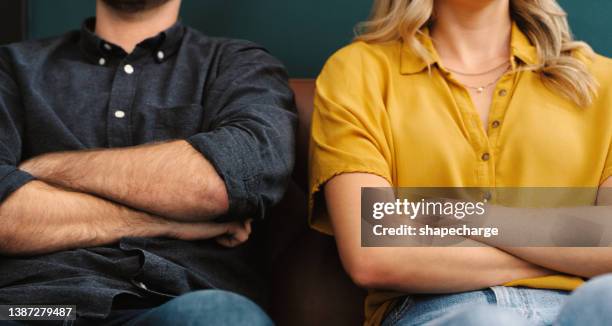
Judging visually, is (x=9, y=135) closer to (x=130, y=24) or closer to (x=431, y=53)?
(x=130, y=24)

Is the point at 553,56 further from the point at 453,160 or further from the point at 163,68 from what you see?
the point at 163,68

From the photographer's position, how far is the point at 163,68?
165 cm

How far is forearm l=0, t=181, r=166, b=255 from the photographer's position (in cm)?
133

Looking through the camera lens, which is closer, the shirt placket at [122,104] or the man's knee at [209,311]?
the man's knee at [209,311]

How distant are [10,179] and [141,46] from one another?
1.49 ft

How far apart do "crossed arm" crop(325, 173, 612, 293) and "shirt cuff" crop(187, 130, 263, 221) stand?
0.20 meters

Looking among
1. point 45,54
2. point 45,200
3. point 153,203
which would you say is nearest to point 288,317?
point 153,203

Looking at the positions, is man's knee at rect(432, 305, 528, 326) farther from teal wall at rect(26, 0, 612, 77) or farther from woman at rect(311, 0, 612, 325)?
teal wall at rect(26, 0, 612, 77)

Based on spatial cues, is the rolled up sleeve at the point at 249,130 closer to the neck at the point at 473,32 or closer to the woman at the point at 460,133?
the woman at the point at 460,133

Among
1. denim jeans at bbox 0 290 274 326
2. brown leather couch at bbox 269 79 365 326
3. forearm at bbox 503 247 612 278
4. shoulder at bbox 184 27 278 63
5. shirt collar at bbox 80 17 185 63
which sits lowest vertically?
brown leather couch at bbox 269 79 365 326

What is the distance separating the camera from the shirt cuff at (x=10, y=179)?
1332 mm

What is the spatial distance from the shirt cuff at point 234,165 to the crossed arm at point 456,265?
20 centimetres

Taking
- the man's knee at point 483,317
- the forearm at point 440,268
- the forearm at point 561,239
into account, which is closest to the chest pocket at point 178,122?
the forearm at point 440,268

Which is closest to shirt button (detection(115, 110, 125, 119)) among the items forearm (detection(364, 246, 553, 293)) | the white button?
the white button
